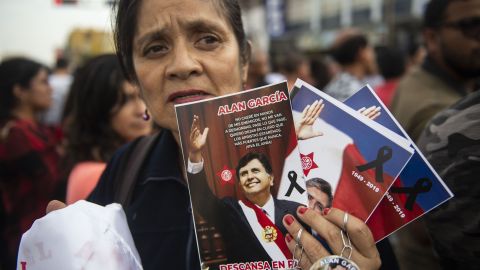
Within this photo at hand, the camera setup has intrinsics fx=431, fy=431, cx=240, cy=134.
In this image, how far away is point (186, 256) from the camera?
1.14 metres

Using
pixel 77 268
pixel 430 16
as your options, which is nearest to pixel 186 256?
pixel 77 268

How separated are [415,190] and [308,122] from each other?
271mm

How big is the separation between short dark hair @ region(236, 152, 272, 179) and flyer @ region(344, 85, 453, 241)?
25 centimetres

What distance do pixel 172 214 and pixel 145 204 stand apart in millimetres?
102

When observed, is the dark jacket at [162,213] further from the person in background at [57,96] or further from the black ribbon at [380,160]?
the person in background at [57,96]

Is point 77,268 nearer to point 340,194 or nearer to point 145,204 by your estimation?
point 145,204

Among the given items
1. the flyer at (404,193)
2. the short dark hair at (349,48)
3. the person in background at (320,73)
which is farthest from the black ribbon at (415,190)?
the person in background at (320,73)

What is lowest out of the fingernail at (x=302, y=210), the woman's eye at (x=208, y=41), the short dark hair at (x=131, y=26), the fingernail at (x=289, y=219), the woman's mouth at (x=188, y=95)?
the fingernail at (x=289, y=219)

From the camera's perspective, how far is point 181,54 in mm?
1128

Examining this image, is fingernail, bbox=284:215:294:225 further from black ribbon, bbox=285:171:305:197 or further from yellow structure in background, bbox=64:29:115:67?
yellow structure in background, bbox=64:29:115:67

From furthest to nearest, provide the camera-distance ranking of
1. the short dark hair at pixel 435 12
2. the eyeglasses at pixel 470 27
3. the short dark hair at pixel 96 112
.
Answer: the short dark hair at pixel 96 112
the short dark hair at pixel 435 12
the eyeglasses at pixel 470 27

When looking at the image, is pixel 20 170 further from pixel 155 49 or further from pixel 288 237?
pixel 288 237

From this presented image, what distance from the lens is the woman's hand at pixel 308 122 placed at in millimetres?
943

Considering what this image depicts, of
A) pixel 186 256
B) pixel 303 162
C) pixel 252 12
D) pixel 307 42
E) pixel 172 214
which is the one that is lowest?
pixel 186 256
